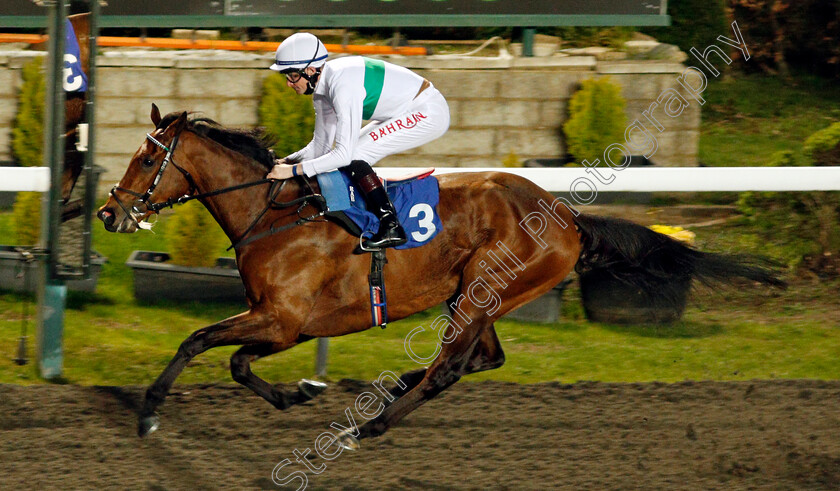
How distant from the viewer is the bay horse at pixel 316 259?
14.0 ft

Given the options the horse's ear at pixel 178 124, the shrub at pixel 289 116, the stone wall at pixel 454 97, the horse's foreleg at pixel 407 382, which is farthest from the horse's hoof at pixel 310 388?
the stone wall at pixel 454 97

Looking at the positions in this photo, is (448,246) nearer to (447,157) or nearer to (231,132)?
(231,132)

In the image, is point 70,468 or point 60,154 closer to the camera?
point 70,468

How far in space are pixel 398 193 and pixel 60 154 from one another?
1.65 m

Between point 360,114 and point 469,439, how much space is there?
4.83ft


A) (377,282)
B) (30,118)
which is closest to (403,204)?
(377,282)

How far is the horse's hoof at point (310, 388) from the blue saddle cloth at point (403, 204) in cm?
80

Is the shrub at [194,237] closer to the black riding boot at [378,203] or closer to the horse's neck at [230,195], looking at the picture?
the horse's neck at [230,195]

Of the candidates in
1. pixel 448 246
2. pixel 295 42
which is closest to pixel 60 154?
pixel 295 42

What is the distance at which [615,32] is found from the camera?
8.54 m

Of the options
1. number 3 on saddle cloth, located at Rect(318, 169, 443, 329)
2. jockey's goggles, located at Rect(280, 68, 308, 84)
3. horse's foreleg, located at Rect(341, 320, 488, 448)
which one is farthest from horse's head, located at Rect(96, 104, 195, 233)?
horse's foreleg, located at Rect(341, 320, 488, 448)

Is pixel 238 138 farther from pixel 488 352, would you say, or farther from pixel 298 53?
pixel 488 352

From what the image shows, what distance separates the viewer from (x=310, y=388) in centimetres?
471

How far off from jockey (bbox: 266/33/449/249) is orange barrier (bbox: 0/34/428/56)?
3.55m
